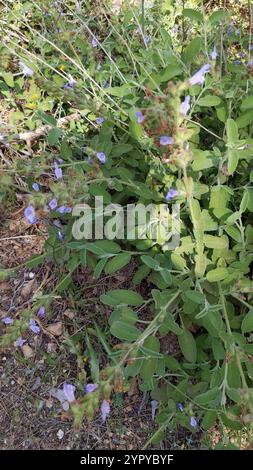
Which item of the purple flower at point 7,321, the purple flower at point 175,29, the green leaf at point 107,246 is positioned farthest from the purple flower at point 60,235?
the purple flower at point 175,29

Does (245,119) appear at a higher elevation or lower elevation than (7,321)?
higher

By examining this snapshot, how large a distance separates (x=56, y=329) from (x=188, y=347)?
70cm

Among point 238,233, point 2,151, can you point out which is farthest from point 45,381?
point 2,151

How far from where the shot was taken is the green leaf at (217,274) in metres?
1.87

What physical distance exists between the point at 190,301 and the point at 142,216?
365mm

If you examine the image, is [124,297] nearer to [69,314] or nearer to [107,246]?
[107,246]

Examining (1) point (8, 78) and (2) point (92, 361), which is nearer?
(2) point (92, 361)

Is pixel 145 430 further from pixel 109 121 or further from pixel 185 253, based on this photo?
pixel 109 121

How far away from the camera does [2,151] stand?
2.83 metres

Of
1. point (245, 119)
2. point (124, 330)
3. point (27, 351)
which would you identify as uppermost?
point (245, 119)

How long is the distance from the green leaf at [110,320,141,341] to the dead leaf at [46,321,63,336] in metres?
0.67

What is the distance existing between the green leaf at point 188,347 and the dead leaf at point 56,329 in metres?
0.65

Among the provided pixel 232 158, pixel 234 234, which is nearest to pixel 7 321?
pixel 234 234

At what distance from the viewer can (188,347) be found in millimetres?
1938
